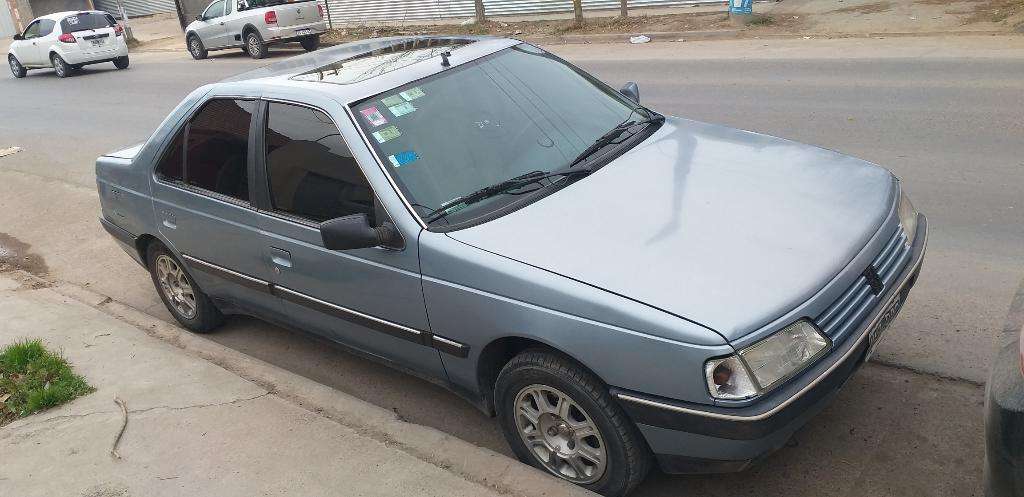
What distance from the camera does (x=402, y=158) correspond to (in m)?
3.89

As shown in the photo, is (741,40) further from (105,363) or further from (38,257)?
(105,363)

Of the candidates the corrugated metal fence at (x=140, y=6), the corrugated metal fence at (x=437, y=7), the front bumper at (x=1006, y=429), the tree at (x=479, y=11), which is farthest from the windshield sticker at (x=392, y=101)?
the corrugated metal fence at (x=140, y=6)

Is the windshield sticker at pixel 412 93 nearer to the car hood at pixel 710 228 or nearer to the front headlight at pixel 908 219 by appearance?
the car hood at pixel 710 228

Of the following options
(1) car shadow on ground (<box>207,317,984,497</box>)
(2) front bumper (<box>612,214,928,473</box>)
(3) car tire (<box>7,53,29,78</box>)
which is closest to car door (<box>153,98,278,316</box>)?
(1) car shadow on ground (<box>207,317,984,497</box>)

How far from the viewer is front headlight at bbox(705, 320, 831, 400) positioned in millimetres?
2869

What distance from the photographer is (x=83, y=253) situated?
7.85 meters

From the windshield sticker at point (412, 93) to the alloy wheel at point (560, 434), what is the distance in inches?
61.5

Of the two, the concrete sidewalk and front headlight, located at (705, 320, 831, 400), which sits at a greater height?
front headlight, located at (705, 320, 831, 400)

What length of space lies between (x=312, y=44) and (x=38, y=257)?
1571 centimetres

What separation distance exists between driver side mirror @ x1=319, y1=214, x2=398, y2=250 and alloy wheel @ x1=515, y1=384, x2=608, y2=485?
34.6 inches

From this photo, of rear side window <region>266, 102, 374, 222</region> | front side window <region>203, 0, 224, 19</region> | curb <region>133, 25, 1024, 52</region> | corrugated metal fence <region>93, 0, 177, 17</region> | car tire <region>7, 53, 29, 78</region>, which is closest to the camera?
rear side window <region>266, 102, 374, 222</region>

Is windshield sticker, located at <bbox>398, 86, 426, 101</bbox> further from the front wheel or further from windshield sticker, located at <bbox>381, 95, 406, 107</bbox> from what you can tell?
the front wheel

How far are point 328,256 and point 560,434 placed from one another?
139 centimetres

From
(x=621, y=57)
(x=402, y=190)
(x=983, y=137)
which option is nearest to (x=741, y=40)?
(x=621, y=57)
